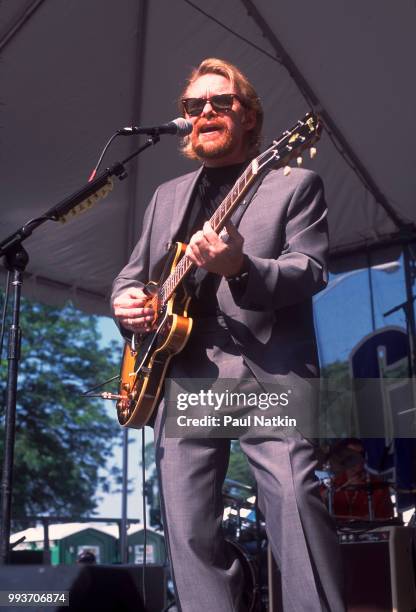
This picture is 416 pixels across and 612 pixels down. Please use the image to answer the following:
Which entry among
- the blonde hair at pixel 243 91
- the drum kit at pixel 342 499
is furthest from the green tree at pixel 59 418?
the blonde hair at pixel 243 91

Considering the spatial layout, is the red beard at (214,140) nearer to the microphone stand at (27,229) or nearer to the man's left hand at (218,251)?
the microphone stand at (27,229)

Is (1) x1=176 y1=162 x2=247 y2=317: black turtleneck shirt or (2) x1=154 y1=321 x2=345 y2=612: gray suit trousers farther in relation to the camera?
(1) x1=176 y1=162 x2=247 y2=317: black turtleneck shirt

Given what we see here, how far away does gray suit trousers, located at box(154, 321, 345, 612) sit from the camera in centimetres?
177

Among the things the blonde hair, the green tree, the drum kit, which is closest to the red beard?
the blonde hair

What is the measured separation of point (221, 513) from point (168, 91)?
3772 mm

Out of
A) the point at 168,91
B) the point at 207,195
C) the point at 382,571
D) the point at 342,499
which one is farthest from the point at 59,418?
the point at 207,195

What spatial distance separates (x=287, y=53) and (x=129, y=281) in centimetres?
287

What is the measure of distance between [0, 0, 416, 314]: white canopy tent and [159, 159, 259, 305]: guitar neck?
220 centimetres

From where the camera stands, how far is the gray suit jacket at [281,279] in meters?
1.97

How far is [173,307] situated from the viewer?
2.23 metres

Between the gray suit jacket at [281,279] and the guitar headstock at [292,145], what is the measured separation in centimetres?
7

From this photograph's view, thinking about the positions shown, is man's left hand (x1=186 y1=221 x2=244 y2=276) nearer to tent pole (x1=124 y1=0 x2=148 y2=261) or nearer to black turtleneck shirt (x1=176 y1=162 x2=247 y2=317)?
black turtleneck shirt (x1=176 y1=162 x2=247 y2=317)

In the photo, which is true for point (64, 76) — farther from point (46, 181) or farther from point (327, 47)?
point (327, 47)

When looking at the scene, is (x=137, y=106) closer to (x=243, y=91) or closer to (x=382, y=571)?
(x=243, y=91)
